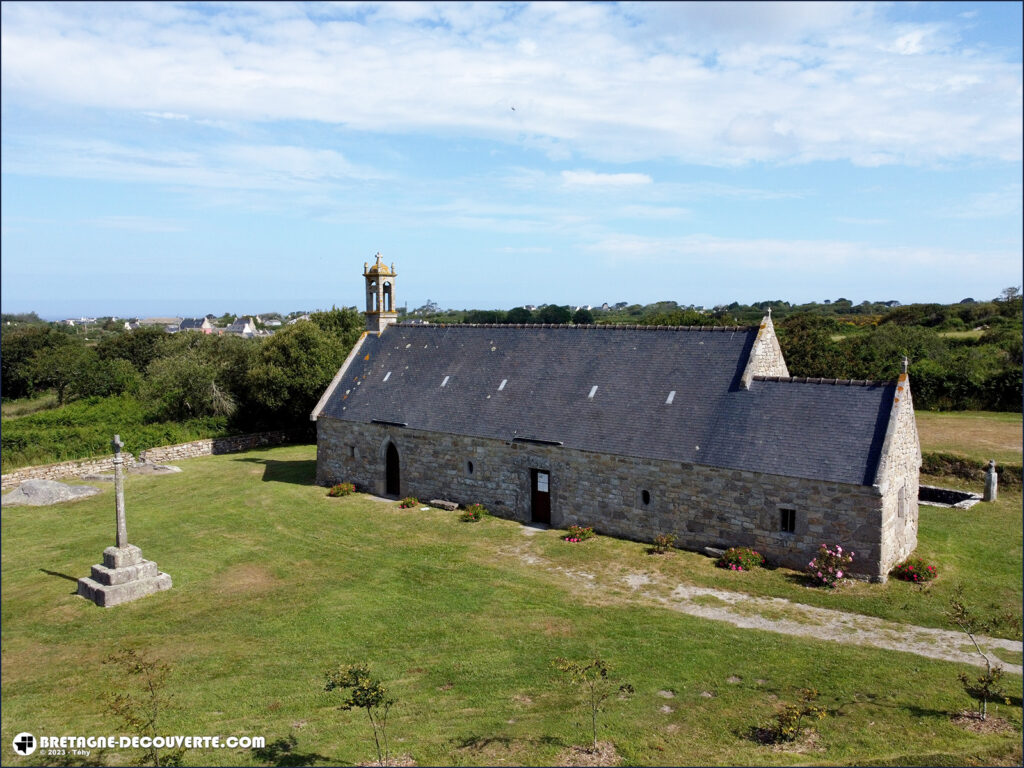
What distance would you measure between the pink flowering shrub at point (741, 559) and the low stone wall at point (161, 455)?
25909mm

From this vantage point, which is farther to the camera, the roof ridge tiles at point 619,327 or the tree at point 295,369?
the tree at point 295,369

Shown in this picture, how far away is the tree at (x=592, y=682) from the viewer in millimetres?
11172

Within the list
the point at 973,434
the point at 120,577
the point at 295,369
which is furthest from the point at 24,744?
the point at 973,434

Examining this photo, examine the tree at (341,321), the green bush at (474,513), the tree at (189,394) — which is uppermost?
the tree at (341,321)

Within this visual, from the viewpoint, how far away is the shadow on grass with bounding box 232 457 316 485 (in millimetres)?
30500

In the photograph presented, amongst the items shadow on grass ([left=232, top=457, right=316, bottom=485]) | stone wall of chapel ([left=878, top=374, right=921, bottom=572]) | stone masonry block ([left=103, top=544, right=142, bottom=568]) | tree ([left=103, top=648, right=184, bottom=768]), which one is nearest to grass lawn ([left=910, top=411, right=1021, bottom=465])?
stone wall of chapel ([left=878, top=374, right=921, bottom=572])

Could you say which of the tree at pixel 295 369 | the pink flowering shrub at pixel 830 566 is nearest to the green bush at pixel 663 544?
the pink flowering shrub at pixel 830 566

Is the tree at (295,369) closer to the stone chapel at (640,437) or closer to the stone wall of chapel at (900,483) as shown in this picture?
the stone chapel at (640,437)

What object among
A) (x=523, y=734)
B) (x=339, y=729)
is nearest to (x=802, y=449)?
(x=523, y=734)

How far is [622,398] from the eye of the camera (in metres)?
22.4

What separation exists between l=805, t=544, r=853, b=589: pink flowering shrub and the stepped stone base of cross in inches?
657

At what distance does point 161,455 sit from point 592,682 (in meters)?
29.7

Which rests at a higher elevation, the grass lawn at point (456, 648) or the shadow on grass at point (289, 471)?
the shadow on grass at point (289, 471)

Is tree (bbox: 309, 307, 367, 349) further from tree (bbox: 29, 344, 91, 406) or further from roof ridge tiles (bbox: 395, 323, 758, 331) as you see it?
tree (bbox: 29, 344, 91, 406)
